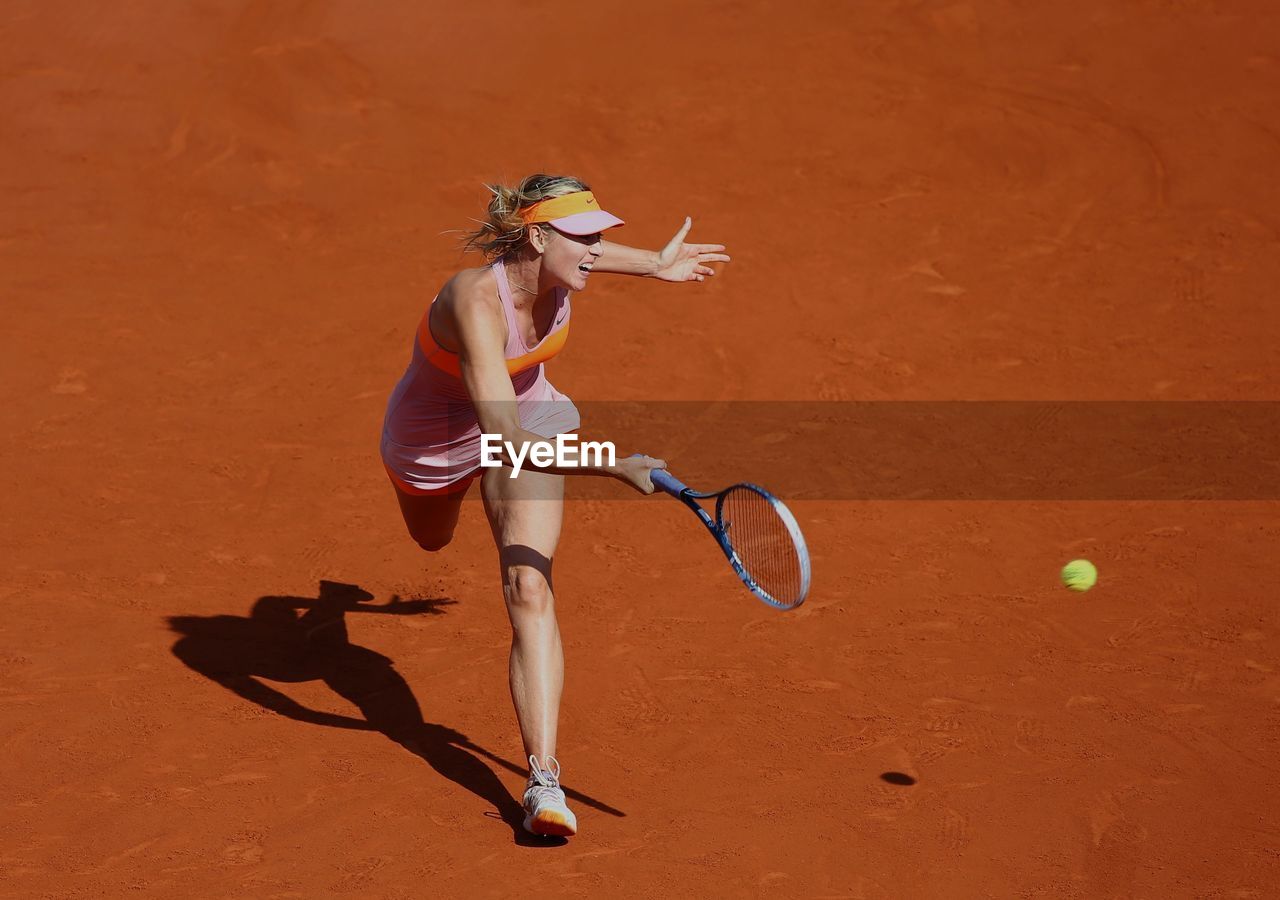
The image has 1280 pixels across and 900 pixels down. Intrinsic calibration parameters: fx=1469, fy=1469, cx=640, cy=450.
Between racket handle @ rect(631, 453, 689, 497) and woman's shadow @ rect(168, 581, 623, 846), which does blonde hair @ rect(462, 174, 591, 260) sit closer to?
racket handle @ rect(631, 453, 689, 497)

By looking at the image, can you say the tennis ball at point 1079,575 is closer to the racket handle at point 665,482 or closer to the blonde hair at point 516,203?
the racket handle at point 665,482

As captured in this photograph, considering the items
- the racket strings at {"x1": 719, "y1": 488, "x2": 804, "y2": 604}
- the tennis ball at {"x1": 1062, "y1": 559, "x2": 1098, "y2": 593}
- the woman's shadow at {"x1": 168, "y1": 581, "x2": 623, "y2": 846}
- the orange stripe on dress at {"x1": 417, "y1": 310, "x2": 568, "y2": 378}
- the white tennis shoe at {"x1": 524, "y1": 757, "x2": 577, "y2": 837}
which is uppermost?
the orange stripe on dress at {"x1": 417, "y1": 310, "x2": 568, "y2": 378}

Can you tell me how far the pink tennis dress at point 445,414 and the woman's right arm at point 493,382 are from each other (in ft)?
0.85

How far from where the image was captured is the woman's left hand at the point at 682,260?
5.68 meters

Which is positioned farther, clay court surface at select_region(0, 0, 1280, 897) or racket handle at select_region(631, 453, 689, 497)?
clay court surface at select_region(0, 0, 1280, 897)

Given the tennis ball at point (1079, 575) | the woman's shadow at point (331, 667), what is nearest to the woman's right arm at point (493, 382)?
the woman's shadow at point (331, 667)

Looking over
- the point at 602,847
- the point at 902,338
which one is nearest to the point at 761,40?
the point at 902,338

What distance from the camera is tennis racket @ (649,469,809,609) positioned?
4527mm

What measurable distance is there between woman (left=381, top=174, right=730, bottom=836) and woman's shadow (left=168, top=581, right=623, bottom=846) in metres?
0.47

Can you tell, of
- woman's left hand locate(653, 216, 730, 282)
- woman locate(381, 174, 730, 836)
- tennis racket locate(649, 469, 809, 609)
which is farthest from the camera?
woman's left hand locate(653, 216, 730, 282)

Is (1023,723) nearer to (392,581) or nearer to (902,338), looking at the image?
(392,581)

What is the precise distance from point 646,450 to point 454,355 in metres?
2.66

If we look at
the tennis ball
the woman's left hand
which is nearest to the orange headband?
the woman's left hand
